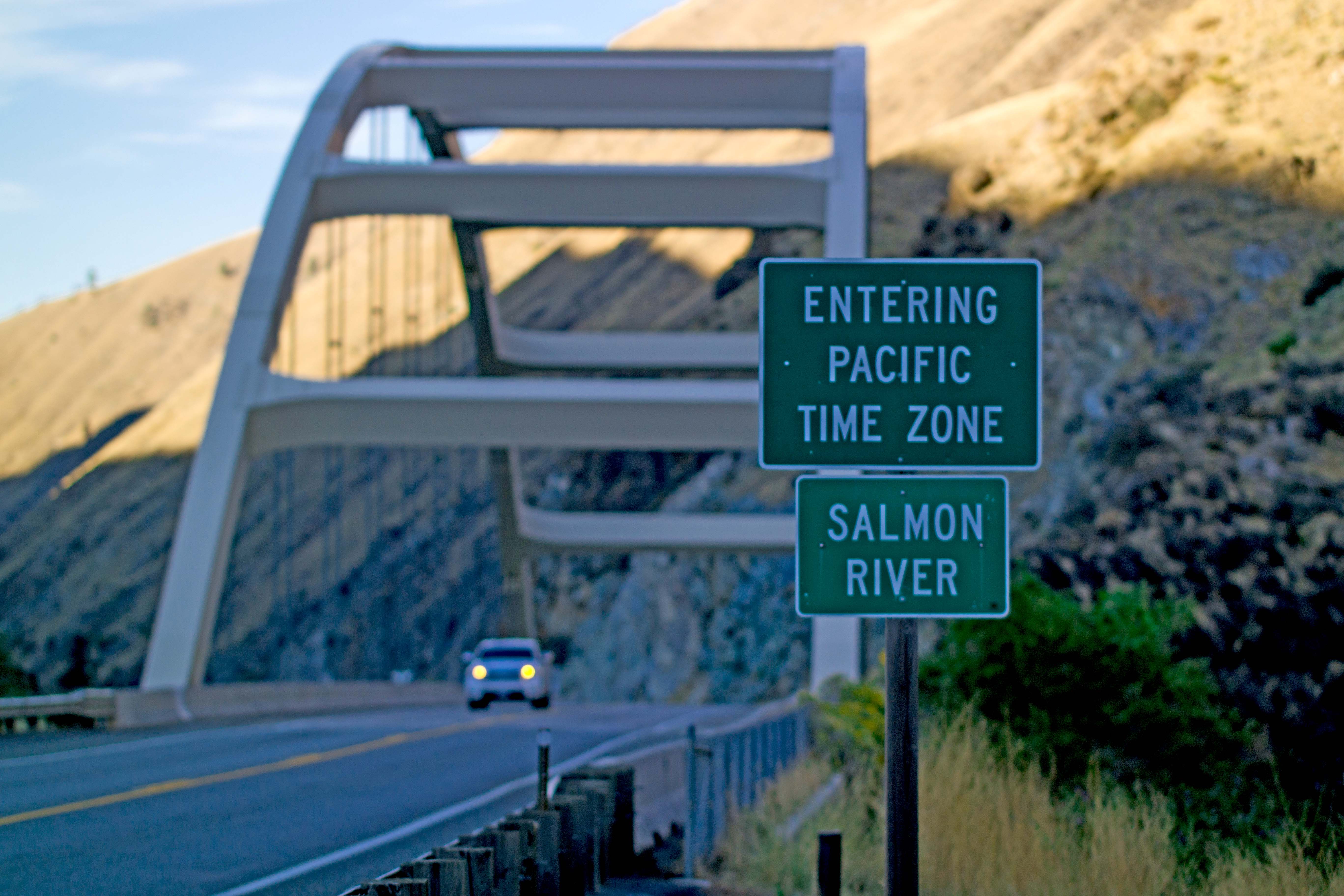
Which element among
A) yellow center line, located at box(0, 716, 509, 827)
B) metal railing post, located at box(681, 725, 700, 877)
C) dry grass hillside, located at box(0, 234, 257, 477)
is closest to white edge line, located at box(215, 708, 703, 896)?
metal railing post, located at box(681, 725, 700, 877)

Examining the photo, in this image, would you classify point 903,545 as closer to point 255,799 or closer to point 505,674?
point 255,799

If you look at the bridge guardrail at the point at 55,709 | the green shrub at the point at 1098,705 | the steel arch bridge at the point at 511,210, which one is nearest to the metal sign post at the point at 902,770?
the green shrub at the point at 1098,705

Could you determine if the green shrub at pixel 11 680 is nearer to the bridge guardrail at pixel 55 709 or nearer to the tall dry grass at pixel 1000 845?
the bridge guardrail at pixel 55 709

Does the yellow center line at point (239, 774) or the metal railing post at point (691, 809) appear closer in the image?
the metal railing post at point (691, 809)

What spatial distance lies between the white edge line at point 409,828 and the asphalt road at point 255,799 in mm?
27

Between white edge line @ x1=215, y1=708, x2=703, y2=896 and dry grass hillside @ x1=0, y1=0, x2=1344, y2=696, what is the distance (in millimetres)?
16157

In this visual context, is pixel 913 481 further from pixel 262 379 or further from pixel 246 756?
pixel 262 379

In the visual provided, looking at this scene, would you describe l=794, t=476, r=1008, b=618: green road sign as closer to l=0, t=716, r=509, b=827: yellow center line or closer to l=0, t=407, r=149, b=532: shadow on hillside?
l=0, t=716, r=509, b=827: yellow center line

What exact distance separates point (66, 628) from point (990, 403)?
254ft

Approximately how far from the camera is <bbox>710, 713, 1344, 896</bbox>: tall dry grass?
936cm

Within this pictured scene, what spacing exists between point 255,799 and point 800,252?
59178 mm

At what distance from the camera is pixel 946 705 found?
14250 millimetres

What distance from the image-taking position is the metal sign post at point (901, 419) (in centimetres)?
706

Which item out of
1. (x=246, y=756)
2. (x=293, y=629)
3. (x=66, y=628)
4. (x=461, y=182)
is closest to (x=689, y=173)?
(x=461, y=182)
